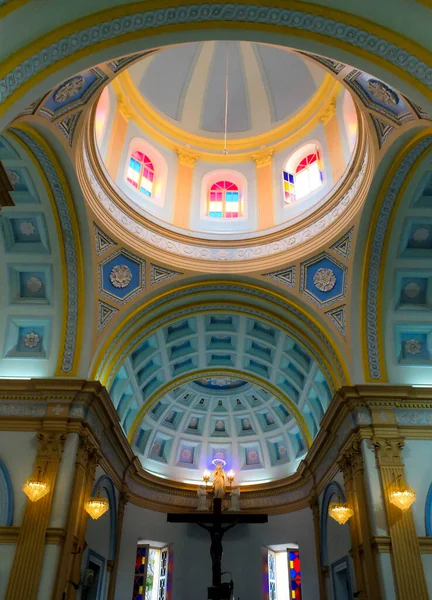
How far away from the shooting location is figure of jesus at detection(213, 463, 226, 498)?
21531mm

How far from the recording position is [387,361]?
13.9m

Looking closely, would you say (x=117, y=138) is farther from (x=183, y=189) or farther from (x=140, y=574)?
(x=140, y=574)

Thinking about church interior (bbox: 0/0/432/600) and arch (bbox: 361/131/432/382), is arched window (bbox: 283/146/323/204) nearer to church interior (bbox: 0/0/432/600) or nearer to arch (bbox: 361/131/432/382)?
church interior (bbox: 0/0/432/600)

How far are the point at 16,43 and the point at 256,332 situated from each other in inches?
522

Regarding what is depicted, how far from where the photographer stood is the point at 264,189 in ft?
56.2

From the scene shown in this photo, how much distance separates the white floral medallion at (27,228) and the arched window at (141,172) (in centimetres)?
410

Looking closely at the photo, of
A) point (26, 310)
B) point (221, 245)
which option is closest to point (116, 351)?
point (26, 310)

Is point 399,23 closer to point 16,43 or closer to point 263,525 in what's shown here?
point 16,43

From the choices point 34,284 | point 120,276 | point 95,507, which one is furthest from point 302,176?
point 95,507

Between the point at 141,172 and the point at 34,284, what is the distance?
5469mm

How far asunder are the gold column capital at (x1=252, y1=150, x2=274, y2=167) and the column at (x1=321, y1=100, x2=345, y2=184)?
2203 mm

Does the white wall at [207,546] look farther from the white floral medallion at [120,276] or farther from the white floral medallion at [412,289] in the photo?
the white floral medallion at [412,289]

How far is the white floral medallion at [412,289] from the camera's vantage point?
14.0 meters

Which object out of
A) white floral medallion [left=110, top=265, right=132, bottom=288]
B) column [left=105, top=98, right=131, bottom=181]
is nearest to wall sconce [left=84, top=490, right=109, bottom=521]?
white floral medallion [left=110, top=265, right=132, bottom=288]
